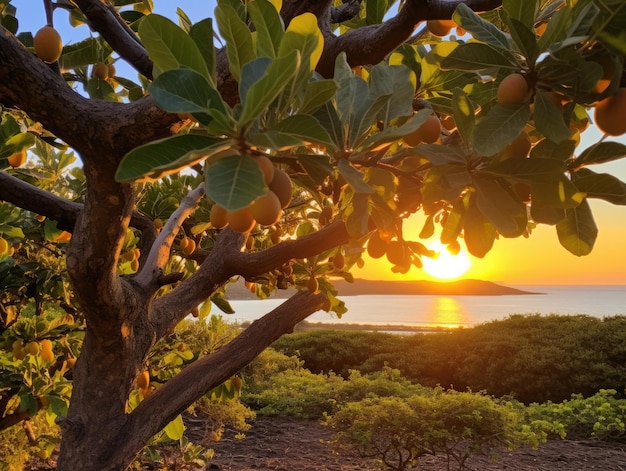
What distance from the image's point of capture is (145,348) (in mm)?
2633

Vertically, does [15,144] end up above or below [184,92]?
above

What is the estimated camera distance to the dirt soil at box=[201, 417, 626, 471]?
6.29 metres

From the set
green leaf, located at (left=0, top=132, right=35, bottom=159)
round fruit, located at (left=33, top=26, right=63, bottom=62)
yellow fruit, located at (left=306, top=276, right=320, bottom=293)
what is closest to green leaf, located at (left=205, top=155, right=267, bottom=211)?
round fruit, located at (left=33, top=26, right=63, bottom=62)

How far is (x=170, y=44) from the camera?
86 centimetres

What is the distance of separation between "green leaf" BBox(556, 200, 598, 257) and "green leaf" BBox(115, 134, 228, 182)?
2.67ft

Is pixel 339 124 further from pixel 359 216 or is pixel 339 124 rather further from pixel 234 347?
pixel 234 347

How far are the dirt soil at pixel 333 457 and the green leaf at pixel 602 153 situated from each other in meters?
5.53

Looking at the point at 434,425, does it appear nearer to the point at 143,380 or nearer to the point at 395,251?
the point at 143,380

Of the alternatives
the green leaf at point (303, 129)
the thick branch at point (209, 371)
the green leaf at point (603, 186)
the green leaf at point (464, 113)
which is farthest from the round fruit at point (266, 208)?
the thick branch at point (209, 371)

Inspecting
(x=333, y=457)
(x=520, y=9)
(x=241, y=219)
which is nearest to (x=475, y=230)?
(x=520, y=9)

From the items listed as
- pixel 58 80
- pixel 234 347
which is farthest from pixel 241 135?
pixel 234 347

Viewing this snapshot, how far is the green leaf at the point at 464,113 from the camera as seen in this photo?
1.03 m

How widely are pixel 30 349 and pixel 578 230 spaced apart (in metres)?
3.24

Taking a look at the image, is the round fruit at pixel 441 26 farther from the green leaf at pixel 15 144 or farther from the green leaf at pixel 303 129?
the green leaf at pixel 15 144
